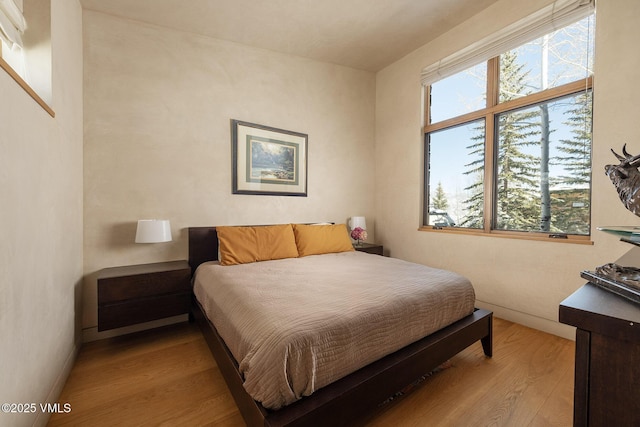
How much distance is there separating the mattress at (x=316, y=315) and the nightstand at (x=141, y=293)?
258 mm

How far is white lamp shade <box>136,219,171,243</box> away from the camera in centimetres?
233

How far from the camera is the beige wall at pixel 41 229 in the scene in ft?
3.46

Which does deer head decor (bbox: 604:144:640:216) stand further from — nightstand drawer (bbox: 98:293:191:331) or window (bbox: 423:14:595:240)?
nightstand drawer (bbox: 98:293:191:331)

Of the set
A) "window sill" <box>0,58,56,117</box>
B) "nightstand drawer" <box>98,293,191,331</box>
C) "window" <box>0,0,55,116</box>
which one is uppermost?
"window" <box>0,0,55,116</box>

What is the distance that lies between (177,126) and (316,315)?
243 cm

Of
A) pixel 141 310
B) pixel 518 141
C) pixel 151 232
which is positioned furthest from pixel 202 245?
pixel 518 141

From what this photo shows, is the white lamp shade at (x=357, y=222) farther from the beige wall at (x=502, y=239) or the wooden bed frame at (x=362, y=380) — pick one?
the wooden bed frame at (x=362, y=380)

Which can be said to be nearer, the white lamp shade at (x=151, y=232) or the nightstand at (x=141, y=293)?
the nightstand at (x=141, y=293)

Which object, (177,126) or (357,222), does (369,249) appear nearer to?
(357,222)

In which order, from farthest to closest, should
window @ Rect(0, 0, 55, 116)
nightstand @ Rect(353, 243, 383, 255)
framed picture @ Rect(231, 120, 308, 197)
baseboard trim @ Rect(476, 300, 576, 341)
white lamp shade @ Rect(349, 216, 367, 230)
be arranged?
white lamp shade @ Rect(349, 216, 367, 230) → nightstand @ Rect(353, 243, 383, 255) → framed picture @ Rect(231, 120, 308, 197) → baseboard trim @ Rect(476, 300, 576, 341) → window @ Rect(0, 0, 55, 116)

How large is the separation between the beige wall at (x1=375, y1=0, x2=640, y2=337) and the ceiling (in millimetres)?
330

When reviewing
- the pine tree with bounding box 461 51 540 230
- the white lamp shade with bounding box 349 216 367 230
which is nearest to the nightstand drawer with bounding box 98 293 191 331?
the white lamp shade with bounding box 349 216 367 230

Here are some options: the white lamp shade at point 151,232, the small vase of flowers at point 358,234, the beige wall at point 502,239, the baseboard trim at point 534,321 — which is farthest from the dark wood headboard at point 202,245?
the baseboard trim at point 534,321

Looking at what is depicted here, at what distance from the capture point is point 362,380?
50.2 inches
